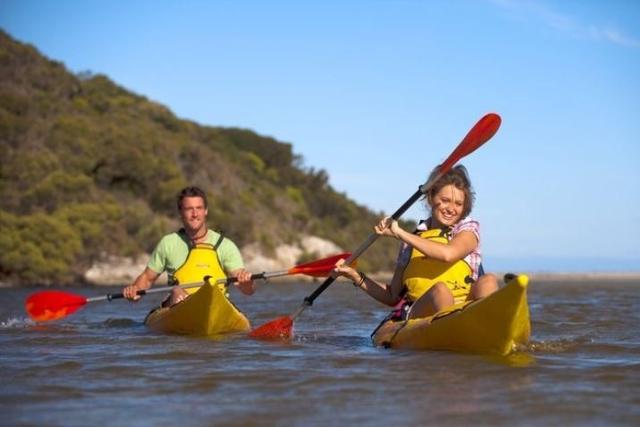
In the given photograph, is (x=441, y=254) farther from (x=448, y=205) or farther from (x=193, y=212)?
(x=193, y=212)

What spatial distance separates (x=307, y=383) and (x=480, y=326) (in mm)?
1157

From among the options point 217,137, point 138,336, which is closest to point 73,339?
point 138,336

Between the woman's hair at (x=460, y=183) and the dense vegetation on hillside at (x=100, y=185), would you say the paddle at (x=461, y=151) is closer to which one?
the woman's hair at (x=460, y=183)

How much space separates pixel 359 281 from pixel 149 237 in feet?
64.6

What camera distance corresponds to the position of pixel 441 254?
4.84 meters

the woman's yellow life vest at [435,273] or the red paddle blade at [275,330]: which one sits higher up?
the woman's yellow life vest at [435,273]

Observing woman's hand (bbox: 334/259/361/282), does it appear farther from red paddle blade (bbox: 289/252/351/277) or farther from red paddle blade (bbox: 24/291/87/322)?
red paddle blade (bbox: 24/291/87/322)

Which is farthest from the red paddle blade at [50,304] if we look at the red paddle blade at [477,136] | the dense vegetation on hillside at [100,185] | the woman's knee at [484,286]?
the dense vegetation on hillside at [100,185]

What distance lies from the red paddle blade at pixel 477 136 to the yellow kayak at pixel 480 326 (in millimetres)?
1209

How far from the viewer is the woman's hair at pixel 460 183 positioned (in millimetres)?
5132

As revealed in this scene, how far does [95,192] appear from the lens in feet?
84.5

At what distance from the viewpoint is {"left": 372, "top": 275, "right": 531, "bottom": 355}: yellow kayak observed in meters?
4.29

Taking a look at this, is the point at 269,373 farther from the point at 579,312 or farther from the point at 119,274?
the point at 119,274

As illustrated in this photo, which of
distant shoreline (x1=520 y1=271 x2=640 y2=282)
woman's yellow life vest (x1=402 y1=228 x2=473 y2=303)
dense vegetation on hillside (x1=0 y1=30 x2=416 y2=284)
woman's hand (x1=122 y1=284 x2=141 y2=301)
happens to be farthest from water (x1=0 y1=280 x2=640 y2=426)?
distant shoreline (x1=520 y1=271 x2=640 y2=282)
